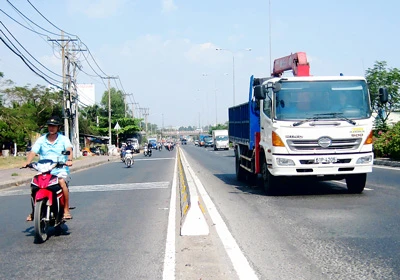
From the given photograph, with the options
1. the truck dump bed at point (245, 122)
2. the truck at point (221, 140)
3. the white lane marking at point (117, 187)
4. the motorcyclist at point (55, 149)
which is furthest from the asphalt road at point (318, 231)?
the truck at point (221, 140)

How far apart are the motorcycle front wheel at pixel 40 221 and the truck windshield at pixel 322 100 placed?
226 inches

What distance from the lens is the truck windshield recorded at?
11117 mm

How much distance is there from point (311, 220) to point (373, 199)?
9.78 feet

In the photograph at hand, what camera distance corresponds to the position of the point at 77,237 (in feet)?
24.9

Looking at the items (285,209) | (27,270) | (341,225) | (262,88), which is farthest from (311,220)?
(27,270)

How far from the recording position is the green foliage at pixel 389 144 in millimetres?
22703

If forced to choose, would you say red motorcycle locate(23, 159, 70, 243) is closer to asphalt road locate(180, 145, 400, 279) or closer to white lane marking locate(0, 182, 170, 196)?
asphalt road locate(180, 145, 400, 279)

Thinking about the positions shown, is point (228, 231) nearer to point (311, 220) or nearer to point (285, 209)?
point (311, 220)

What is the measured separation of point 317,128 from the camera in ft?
35.6

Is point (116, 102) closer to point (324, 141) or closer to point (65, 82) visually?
point (65, 82)

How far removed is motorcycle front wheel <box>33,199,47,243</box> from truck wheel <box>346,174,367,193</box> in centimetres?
724

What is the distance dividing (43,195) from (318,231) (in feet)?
13.2

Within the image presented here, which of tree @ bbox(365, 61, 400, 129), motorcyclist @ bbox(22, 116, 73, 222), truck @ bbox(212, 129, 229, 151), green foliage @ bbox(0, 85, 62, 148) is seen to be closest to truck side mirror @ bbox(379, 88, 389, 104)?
motorcyclist @ bbox(22, 116, 73, 222)

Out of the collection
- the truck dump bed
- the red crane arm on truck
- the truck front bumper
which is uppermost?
the red crane arm on truck
